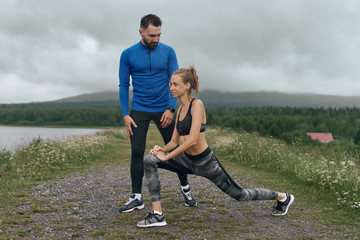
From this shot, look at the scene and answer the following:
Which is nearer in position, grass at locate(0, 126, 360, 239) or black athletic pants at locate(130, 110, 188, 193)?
grass at locate(0, 126, 360, 239)

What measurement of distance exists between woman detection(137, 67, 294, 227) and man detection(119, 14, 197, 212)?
24.7 inches

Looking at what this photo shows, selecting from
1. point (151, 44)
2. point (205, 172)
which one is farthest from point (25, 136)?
point (205, 172)

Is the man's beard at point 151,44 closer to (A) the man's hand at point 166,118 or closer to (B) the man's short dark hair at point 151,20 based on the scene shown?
(B) the man's short dark hair at point 151,20

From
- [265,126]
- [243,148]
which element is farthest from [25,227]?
[265,126]

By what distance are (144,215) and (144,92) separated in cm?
182

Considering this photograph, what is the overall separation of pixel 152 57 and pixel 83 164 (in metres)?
6.99

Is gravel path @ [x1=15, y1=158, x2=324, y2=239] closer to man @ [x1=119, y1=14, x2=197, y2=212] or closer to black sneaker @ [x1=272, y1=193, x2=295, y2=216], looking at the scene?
black sneaker @ [x1=272, y1=193, x2=295, y2=216]

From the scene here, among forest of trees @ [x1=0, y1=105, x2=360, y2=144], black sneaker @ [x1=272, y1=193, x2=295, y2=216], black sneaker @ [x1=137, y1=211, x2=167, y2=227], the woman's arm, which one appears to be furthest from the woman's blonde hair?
forest of trees @ [x1=0, y1=105, x2=360, y2=144]

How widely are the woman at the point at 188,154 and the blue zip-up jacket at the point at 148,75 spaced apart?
2.21 ft

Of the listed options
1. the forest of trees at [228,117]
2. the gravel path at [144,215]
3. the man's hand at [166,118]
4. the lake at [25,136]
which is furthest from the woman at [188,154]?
the forest of trees at [228,117]

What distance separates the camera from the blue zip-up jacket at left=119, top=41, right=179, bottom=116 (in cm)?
461

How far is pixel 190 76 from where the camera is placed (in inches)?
155

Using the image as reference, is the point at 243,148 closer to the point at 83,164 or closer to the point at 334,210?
the point at 83,164

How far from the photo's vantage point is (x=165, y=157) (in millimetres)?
3938
